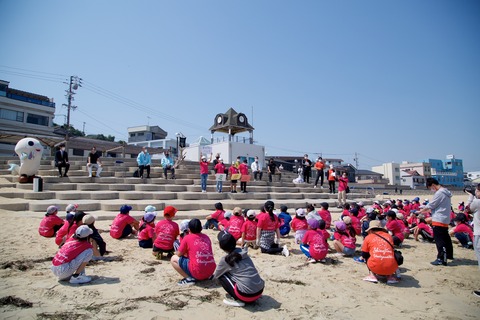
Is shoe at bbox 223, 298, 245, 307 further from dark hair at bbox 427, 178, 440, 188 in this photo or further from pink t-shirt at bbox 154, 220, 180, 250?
dark hair at bbox 427, 178, 440, 188

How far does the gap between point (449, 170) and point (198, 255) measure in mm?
82836

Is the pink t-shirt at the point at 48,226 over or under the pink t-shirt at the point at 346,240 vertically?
over

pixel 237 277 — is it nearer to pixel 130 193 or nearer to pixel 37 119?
pixel 130 193

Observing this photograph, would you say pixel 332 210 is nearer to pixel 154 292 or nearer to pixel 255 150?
pixel 154 292

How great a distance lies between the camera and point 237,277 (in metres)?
3.63

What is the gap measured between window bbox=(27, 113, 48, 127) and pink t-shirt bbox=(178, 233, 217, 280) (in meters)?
39.1

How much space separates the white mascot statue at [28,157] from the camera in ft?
36.8

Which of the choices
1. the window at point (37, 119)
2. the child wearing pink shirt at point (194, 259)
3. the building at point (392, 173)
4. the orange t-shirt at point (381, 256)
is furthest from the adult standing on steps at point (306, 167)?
the building at point (392, 173)

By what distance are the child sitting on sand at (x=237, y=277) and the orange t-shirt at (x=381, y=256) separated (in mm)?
2166

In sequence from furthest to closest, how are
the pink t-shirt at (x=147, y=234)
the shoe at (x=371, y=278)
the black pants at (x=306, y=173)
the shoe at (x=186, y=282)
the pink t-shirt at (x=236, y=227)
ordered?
the black pants at (x=306, y=173) → the pink t-shirt at (x=236, y=227) → the pink t-shirt at (x=147, y=234) → the shoe at (x=371, y=278) → the shoe at (x=186, y=282)

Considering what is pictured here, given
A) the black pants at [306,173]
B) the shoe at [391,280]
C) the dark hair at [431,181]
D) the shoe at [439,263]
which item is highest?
the black pants at [306,173]

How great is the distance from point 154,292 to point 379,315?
308cm

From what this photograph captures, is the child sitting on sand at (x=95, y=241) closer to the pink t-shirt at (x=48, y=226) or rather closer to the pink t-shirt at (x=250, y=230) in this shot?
the pink t-shirt at (x=48, y=226)

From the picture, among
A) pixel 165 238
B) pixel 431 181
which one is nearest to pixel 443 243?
pixel 431 181
